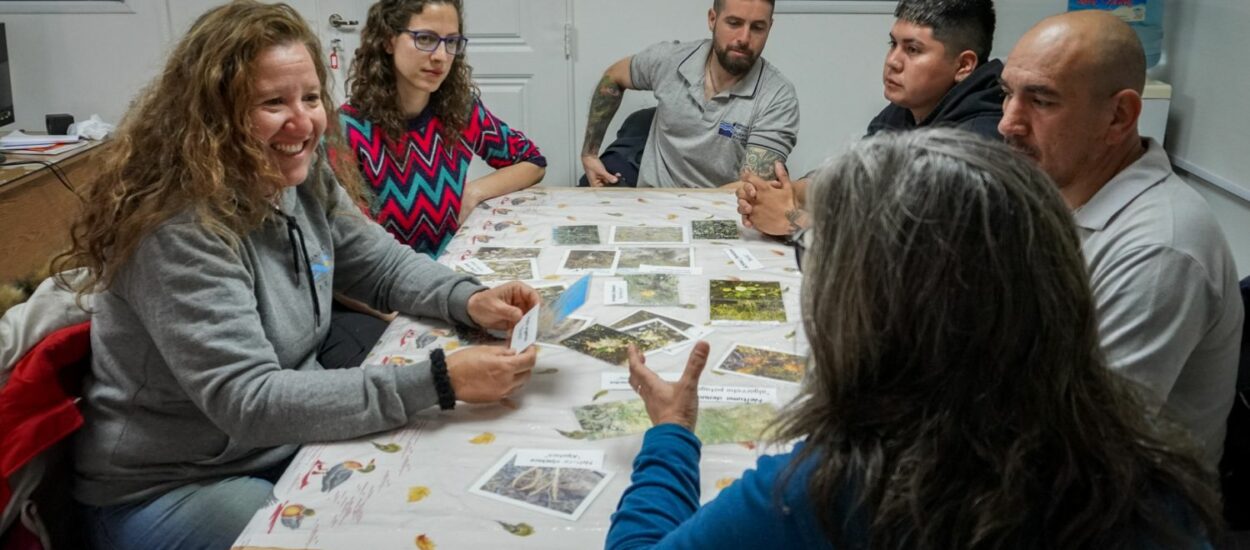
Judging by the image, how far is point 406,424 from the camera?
136cm

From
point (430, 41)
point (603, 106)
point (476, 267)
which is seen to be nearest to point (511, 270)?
point (476, 267)

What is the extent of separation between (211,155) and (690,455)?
0.80 m

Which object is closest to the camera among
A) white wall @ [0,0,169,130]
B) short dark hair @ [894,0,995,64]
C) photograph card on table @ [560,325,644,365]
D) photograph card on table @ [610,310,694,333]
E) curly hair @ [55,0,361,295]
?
curly hair @ [55,0,361,295]

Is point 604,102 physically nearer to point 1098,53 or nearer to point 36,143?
point 36,143

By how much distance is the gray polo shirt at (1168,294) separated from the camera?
4.13 feet

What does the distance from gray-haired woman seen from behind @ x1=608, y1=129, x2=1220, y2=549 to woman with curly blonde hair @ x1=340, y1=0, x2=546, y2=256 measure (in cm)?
178

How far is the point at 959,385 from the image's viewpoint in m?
0.79

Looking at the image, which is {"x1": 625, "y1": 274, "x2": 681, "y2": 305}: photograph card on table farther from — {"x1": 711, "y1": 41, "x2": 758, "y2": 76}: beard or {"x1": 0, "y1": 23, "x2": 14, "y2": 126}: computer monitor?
{"x1": 0, "y1": 23, "x2": 14, "y2": 126}: computer monitor

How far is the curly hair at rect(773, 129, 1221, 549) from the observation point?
2.53ft

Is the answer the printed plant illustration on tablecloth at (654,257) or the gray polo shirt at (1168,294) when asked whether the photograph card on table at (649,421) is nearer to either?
the gray polo shirt at (1168,294)

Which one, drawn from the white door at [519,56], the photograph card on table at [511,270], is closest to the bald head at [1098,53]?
the photograph card on table at [511,270]

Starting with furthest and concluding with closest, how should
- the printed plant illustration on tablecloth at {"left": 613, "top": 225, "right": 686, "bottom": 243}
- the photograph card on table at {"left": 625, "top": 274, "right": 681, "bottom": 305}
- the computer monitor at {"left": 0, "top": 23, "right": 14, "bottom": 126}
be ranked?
the computer monitor at {"left": 0, "top": 23, "right": 14, "bottom": 126} < the printed plant illustration on tablecloth at {"left": 613, "top": 225, "right": 686, "bottom": 243} < the photograph card on table at {"left": 625, "top": 274, "right": 681, "bottom": 305}

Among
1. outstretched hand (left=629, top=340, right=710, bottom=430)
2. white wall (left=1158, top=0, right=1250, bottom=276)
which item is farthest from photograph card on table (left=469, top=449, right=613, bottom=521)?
white wall (left=1158, top=0, right=1250, bottom=276)

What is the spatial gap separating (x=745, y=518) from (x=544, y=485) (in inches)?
16.2
